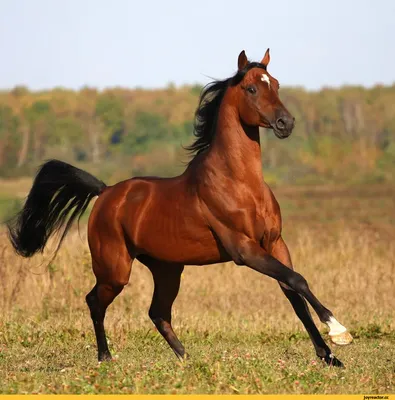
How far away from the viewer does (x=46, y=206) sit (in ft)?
28.6

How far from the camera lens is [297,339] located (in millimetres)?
9227

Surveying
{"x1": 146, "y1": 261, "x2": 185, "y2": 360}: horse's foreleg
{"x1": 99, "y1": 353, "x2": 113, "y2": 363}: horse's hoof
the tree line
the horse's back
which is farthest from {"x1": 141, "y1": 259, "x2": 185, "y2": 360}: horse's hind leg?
the tree line

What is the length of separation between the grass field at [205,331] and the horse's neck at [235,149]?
1.40m

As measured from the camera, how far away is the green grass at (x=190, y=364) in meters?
5.86

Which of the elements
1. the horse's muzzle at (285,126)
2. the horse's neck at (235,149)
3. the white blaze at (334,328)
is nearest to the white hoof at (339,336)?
the white blaze at (334,328)

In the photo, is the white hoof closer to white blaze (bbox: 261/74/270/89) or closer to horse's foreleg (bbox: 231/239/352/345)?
horse's foreleg (bbox: 231/239/352/345)

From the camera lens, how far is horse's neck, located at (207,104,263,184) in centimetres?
721

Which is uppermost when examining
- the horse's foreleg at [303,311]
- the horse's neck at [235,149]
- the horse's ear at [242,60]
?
the horse's ear at [242,60]

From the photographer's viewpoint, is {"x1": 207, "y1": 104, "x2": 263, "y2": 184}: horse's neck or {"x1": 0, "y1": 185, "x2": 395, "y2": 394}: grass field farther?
{"x1": 207, "y1": 104, "x2": 263, "y2": 184}: horse's neck

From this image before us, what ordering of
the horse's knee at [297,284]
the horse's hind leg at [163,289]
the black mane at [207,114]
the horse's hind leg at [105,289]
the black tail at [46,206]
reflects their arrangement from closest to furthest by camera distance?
the horse's knee at [297,284]
the black mane at [207,114]
the horse's hind leg at [105,289]
the horse's hind leg at [163,289]
the black tail at [46,206]

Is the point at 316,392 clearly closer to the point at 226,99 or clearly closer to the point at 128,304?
the point at 226,99

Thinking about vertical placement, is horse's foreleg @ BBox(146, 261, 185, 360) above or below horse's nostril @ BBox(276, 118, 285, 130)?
below

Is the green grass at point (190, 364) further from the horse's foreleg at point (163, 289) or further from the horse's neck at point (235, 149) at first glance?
the horse's neck at point (235, 149)

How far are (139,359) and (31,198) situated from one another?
188 centimetres
